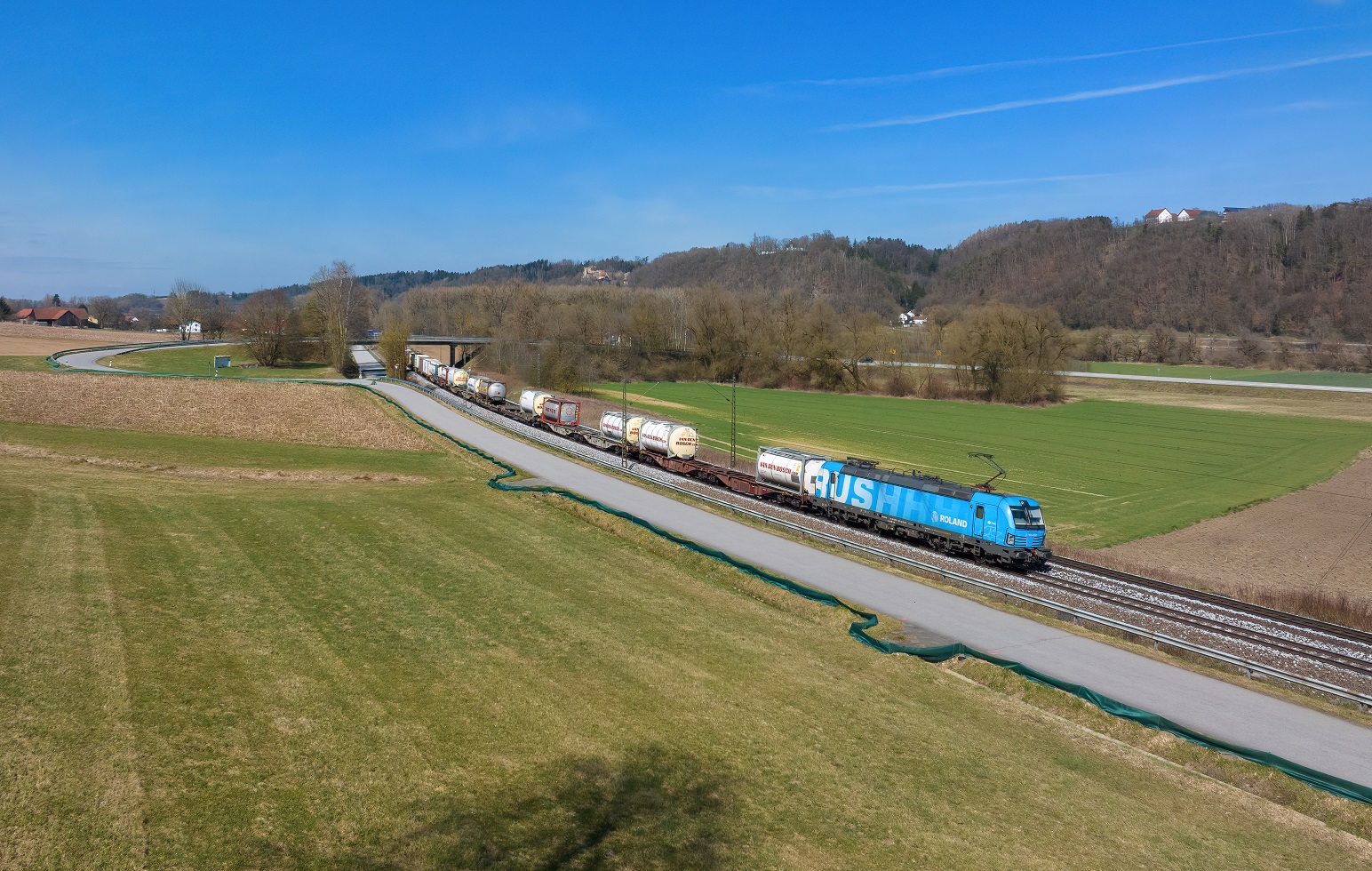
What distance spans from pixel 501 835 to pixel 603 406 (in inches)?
3056

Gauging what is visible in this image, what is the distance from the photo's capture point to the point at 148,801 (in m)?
11.6

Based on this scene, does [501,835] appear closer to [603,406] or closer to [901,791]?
[901,791]

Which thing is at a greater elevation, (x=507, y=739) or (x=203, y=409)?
(x=203, y=409)

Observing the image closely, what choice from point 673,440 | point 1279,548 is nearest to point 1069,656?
point 1279,548

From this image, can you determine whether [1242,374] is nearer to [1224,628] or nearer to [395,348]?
[1224,628]

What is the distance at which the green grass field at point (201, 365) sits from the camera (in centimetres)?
8988

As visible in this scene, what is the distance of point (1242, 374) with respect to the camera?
12681 cm

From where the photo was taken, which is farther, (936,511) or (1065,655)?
(936,511)

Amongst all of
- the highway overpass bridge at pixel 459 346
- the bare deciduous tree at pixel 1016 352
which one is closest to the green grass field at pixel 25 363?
A: the highway overpass bridge at pixel 459 346

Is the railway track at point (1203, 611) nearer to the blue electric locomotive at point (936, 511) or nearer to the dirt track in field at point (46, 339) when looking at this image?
the blue electric locomotive at point (936, 511)

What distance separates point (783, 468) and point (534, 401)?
106 feet

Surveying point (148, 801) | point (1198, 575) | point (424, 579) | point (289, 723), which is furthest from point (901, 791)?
point (1198, 575)

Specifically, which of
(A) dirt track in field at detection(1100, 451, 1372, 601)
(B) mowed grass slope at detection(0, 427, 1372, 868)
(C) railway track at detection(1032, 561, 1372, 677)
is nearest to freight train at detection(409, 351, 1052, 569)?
(C) railway track at detection(1032, 561, 1372, 677)

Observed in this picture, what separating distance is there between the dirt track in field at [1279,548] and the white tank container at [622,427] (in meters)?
29.0
